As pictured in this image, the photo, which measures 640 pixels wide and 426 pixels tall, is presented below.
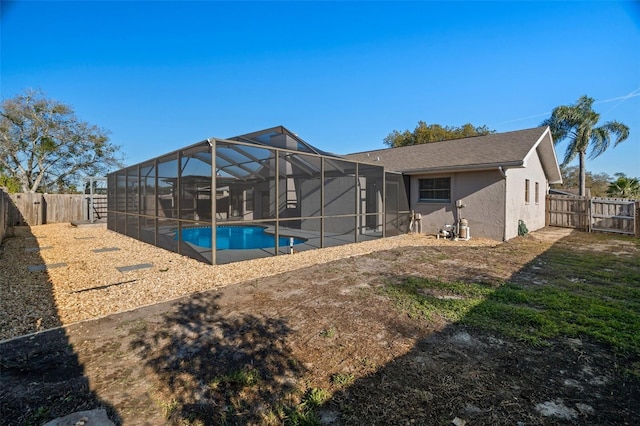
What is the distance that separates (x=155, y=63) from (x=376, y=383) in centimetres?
1371

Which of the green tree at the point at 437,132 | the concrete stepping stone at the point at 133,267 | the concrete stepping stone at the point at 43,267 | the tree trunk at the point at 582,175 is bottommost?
the concrete stepping stone at the point at 133,267

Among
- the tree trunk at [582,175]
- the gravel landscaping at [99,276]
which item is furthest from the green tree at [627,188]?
the gravel landscaping at [99,276]

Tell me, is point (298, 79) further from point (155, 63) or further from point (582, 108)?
point (582, 108)

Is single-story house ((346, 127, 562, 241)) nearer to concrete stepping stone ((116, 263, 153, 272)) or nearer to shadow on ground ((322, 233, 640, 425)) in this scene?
shadow on ground ((322, 233, 640, 425))

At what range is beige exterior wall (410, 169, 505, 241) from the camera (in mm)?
9789

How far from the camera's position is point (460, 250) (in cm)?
814

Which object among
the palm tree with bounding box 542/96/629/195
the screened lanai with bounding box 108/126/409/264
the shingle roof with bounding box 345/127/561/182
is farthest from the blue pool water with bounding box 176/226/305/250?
the palm tree with bounding box 542/96/629/195

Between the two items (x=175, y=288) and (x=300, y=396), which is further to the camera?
(x=175, y=288)

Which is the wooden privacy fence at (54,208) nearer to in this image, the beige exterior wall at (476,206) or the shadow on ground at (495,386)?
the beige exterior wall at (476,206)

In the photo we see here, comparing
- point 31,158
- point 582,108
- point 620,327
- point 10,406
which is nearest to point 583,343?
point 620,327

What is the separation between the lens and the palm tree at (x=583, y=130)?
16875 mm

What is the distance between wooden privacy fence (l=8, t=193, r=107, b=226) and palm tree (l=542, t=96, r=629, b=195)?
2741 cm

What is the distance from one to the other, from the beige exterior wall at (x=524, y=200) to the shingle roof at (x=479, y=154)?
59 cm

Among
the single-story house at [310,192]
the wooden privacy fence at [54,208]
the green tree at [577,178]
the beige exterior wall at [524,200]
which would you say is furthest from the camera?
the green tree at [577,178]
